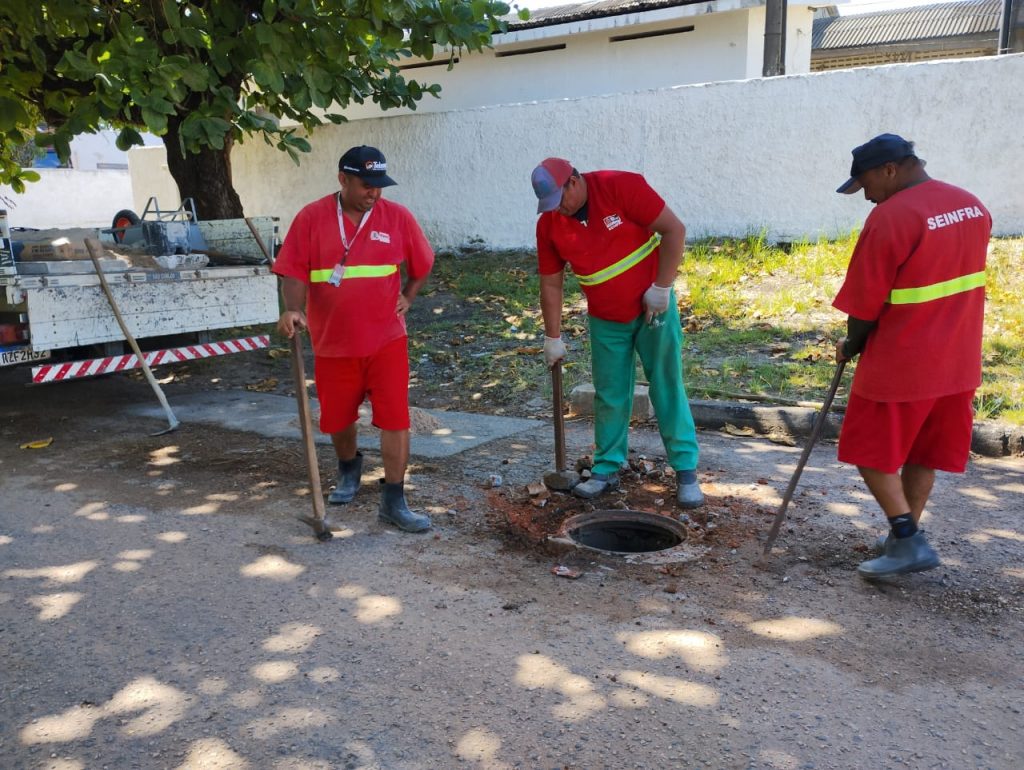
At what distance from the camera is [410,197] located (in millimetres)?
15047

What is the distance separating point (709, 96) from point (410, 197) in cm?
533

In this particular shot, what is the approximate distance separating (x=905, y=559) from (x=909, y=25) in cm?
2270

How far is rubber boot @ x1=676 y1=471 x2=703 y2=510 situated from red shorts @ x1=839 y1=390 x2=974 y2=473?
1.18 m

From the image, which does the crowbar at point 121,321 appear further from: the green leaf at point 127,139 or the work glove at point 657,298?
the work glove at point 657,298

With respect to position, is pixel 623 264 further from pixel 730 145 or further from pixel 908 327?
pixel 730 145

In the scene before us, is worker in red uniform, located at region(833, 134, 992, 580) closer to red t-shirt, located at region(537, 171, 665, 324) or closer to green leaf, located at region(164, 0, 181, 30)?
red t-shirt, located at region(537, 171, 665, 324)

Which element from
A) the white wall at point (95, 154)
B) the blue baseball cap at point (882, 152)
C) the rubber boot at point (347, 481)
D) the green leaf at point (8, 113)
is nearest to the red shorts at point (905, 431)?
the blue baseball cap at point (882, 152)

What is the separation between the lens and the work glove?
459cm

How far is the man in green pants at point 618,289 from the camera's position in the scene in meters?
4.57

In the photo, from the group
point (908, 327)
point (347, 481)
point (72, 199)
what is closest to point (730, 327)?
point (347, 481)

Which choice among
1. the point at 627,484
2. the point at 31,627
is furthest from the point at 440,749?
the point at 627,484

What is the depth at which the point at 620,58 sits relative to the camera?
15.8m

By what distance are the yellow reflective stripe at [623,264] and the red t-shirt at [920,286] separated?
1238 mm

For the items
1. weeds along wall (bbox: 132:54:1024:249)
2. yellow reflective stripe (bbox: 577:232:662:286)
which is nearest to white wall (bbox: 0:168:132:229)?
weeds along wall (bbox: 132:54:1024:249)
